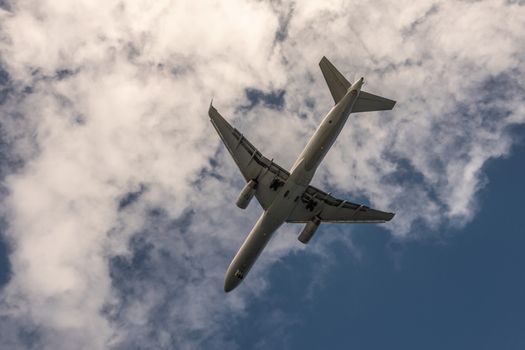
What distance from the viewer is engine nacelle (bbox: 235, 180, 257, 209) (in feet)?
158

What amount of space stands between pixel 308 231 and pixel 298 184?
23.0 feet

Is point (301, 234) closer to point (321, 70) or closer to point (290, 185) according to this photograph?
point (290, 185)

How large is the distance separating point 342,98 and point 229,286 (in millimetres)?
22411

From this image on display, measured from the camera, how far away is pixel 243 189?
48.5 meters

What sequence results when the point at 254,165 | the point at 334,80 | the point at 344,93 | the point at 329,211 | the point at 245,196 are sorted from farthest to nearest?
the point at 329,211 < the point at 254,165 < the point at 245,196 < the point at 334,80 < the point at 344,93

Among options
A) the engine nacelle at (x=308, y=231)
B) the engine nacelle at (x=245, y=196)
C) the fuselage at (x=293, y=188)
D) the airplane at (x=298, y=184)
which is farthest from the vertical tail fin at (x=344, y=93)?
the engine nacelle at (x=308, y=231)

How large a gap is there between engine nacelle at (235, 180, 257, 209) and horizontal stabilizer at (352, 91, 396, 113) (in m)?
12.1

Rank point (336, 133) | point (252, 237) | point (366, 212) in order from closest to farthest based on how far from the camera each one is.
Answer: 1. point (336, 133)
2. point (252, 237)
3. point (366, 212)

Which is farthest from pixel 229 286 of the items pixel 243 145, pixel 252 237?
pixel 243 145

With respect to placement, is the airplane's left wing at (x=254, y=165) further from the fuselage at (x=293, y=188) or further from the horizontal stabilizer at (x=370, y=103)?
the horizontal stabilizer at (x=370, y=103)

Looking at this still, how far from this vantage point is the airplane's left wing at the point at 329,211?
5116 centimetres

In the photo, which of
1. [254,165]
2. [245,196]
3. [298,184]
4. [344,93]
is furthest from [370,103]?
[245,196]

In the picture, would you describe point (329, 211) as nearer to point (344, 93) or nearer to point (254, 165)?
point (254, 165)

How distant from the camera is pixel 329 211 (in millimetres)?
52156
